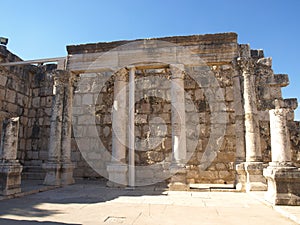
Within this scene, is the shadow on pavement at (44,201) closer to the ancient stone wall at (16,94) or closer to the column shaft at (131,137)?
the column shaft at (131,137)

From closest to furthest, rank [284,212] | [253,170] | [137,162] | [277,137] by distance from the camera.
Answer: [284,212] < [277,137] < [253,170] < [137,162]

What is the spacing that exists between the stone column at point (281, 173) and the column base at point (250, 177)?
4.41 ft

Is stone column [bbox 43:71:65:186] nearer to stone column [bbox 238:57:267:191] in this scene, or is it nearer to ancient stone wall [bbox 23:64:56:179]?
ancient stone wall [bbox 23:64:56:179]

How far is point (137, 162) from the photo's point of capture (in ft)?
31.1

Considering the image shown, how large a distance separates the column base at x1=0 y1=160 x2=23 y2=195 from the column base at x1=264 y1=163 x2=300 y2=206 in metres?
5.85

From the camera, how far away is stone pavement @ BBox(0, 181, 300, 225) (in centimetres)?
403

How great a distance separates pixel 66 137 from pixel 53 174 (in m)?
1.28

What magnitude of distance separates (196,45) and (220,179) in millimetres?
4694

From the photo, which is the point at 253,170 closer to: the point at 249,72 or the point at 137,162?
the point at 249,72

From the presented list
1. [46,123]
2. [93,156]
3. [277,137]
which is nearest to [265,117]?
[277,137]

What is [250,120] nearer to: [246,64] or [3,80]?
[246,64]

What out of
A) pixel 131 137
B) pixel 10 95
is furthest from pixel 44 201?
pixel 10 95

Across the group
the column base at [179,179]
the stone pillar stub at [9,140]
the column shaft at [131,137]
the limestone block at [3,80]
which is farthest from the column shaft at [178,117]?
the limestone block at [3,80]

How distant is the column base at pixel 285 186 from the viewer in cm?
501
